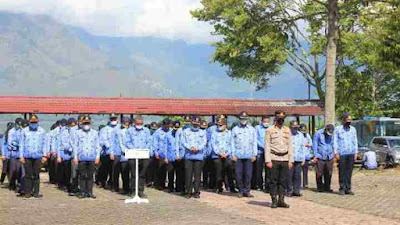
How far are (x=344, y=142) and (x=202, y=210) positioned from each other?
5.19 m

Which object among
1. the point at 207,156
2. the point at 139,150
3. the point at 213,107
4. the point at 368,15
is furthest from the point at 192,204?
the point at 213,107

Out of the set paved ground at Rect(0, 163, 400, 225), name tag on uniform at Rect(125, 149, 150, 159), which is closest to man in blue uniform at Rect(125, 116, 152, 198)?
paved ground at Rect(0, 163, 400, 225)

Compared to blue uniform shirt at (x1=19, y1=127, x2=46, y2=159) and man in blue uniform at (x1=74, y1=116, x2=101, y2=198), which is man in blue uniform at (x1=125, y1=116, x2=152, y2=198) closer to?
man in blue uniform at (x1=74, y1=116, x2=101, y2=198)

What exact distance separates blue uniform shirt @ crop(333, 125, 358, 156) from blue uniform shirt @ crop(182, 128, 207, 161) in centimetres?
348

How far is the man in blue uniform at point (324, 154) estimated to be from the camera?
17375mm

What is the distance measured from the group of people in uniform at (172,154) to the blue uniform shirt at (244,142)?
2cm

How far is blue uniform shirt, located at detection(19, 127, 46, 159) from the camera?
15.6 metres

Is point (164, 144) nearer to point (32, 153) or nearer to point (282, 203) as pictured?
point (32, 153)

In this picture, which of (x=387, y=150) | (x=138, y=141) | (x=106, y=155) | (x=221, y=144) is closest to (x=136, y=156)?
(x=138, y=141)

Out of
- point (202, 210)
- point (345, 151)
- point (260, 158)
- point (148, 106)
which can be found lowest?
point (202, 210)

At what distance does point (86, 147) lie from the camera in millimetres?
15805

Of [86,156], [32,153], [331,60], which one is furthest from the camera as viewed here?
[331,60]

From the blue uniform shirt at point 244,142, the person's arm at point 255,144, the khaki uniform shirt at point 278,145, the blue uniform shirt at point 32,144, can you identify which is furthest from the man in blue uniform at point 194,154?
the blue uniform shirt at point 32,144

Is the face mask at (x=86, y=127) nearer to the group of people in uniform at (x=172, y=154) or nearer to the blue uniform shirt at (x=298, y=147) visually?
the group of people in uniform at (x=172, y=154)
